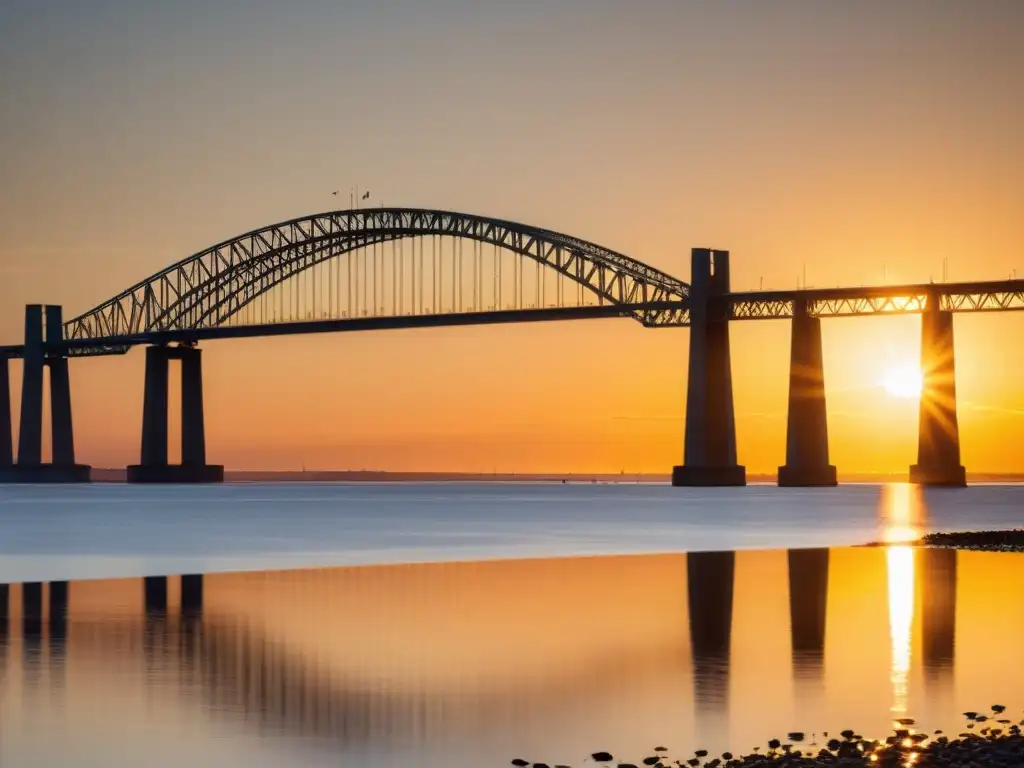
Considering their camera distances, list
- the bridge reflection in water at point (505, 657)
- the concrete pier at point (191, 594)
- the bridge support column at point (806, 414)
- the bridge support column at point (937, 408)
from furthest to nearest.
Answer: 1. the bridge support column at point (806, 414)
2. the bridge support column at point (937, 408)
3. the concrete pier at point (191, 594)
4. the bridge reflection in water at point (505, 657)

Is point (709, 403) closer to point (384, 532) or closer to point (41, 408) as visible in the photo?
point (384, 532)

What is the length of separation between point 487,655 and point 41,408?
459 feet

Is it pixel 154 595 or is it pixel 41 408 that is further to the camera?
pixel 41 408

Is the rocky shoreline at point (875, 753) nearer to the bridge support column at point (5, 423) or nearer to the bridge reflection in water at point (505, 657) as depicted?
the bridge reflection in water at point (505, 657)

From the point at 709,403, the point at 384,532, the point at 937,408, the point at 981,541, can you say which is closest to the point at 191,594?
the point at 981,541

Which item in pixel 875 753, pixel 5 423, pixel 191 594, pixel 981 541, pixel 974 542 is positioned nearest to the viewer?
pixel 875 753

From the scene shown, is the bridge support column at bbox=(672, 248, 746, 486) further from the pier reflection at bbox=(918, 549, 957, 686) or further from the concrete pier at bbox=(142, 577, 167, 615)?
the concrete pier at bbox=(142, 577, 167, 615)

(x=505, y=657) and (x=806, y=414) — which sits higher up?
(x=806, y=414)

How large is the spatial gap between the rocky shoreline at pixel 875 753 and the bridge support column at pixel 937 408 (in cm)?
9261

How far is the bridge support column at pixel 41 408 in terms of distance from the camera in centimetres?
15188

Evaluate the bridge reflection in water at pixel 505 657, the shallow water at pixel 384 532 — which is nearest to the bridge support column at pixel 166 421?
the shallow water at pixel 384 532

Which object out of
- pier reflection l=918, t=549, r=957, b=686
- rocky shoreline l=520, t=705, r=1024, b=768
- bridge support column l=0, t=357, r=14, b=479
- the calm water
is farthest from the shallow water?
bridge support column l=0, t=357, r=14, b=479

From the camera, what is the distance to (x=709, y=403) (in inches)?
4161

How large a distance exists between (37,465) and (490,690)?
480 feet
